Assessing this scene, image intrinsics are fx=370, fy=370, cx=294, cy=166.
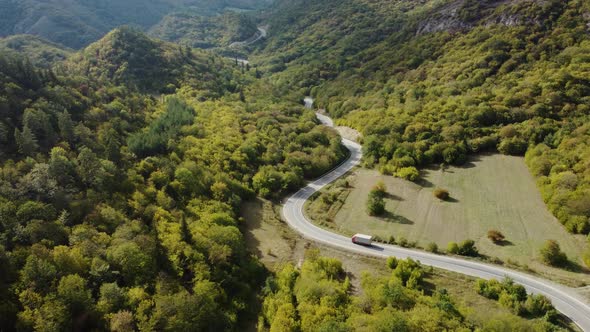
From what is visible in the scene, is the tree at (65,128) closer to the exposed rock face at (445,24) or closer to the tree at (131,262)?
the tree at (131,262)

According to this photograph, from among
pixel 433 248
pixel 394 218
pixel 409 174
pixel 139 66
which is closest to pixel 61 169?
pixel 394 218

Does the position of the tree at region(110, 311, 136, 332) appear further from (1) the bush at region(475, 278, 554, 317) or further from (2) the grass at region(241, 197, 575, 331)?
(1) the bush at region(475, 278, 554, 317)

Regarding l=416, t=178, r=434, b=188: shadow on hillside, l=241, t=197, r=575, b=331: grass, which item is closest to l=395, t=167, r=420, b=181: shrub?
l=416, t=178, r=434, b=188: shadow on hillside

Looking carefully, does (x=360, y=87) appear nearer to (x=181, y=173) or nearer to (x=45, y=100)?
(x=181, y=173)

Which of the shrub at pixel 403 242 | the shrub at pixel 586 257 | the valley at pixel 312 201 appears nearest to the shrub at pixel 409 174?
the valley at pixel 312 201

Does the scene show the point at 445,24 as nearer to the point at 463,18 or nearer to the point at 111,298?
the point at 463,18
